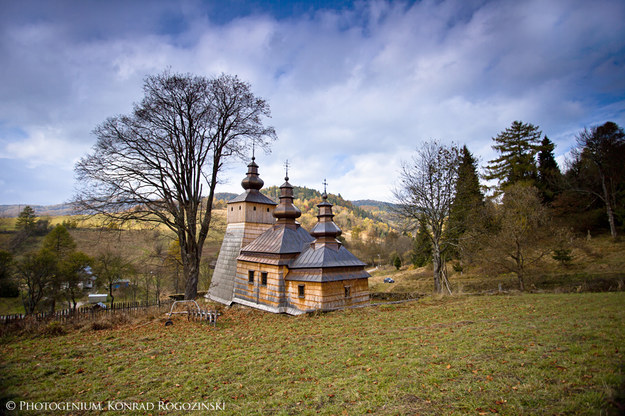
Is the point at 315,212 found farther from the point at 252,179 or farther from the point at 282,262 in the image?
the point at 282,262

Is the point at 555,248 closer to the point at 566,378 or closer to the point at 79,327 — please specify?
the point at 566,378

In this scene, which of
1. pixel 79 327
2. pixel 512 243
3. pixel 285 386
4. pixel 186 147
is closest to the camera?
pixel 285 386

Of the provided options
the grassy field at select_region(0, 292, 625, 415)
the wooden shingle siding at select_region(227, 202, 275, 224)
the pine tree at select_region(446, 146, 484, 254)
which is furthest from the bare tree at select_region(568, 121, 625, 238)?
the wooden shingle siding at select_region(227, 202, 275, 224)

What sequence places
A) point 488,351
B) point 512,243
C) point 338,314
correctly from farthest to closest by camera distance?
point 512,243 < point 338,314 < point 488,351

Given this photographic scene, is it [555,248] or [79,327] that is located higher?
[555,248]

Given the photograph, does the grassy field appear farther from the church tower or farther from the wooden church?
the church tower

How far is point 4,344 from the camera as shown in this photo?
26.3 ft

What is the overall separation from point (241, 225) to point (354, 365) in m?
15.4

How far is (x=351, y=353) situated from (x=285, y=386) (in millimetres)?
2219

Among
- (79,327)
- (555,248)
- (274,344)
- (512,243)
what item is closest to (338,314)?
(274,344)

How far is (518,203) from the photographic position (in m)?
19.9

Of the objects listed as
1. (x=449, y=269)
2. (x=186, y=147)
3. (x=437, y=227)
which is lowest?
(x=449, y=269)

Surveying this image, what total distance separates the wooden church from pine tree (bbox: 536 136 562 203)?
2556cm

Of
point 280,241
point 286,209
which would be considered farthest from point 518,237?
point 280,241
